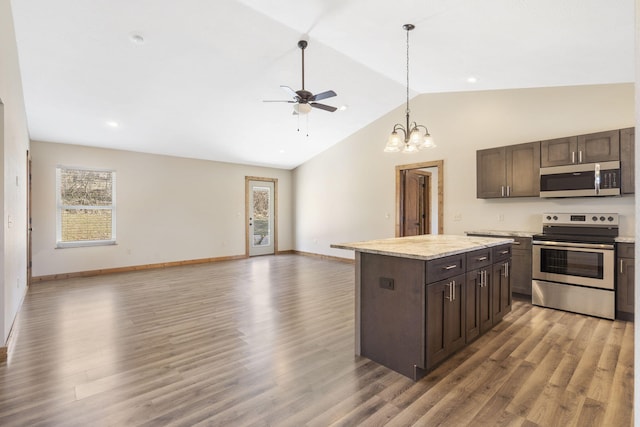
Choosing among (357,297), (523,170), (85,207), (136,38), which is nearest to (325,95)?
(136,38)

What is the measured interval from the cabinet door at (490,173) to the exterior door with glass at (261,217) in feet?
17.6

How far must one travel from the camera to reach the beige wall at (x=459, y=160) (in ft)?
13.2

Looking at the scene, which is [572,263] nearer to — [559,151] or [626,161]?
[626,161]

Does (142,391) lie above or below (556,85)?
below

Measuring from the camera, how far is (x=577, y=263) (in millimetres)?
3660

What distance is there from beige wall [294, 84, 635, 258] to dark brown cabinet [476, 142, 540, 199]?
281 mm

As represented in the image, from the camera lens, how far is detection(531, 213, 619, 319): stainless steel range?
3473 millimetres

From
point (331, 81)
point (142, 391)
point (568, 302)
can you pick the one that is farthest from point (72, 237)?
point (568, 302)

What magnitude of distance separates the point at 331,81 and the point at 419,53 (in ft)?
4.70

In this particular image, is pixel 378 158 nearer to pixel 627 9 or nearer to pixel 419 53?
pixel 419 53

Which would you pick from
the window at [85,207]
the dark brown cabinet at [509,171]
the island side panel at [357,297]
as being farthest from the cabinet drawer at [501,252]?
the window at [85,207]

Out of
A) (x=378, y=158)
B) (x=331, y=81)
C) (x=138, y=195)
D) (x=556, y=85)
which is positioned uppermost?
(x=331, y=81)

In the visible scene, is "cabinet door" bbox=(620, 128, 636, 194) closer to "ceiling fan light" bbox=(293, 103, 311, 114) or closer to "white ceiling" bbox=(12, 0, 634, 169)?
"white ceiling" bbox=(12, 0, 634, 169)

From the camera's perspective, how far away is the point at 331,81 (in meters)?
4.71
